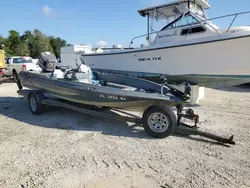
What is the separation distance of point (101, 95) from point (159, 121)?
1.36 metres

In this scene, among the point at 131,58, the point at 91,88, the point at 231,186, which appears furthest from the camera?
the point at 131,58

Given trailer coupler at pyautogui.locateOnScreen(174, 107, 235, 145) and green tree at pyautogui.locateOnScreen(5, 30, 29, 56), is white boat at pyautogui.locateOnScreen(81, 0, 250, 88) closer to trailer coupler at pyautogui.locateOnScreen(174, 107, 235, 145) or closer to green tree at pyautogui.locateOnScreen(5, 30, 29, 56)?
trailer coupler at pyautogui.locateOnScreen(174, 107, 235, 145)

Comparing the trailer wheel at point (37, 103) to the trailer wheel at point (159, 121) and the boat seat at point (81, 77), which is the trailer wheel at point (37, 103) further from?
the trailer wheel at point (159, 121)

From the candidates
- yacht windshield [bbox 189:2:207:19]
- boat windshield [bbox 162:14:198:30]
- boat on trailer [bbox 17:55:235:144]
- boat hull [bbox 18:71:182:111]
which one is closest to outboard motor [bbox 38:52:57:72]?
boat on trailer [bbox 17:55:235:144]

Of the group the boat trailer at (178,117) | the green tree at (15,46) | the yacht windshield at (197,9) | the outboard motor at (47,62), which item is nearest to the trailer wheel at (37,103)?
the boat trailer at (178,117)

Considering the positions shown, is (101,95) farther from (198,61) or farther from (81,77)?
(198,61)

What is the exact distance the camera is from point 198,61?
6.55m

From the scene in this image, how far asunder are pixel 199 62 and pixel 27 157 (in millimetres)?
5208

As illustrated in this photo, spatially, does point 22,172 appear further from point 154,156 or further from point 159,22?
point 159,22

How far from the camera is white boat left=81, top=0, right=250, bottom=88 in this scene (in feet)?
19.8

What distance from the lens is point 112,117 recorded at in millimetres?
4941

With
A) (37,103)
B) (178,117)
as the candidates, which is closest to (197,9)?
(178,117)

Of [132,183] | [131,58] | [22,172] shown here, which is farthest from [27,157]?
[131,58]

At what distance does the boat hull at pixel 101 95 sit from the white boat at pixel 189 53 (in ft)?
8.35
